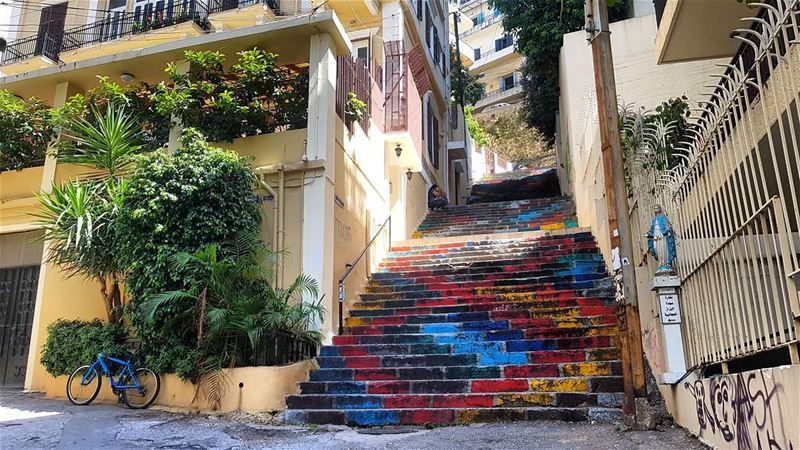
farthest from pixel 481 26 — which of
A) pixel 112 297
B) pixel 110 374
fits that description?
pixel 110 374

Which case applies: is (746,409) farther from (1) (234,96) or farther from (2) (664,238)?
(1) (234,96)

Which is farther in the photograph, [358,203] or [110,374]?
[358,203]

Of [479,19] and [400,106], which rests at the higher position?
[479,19]

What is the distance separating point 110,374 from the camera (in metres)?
8.03

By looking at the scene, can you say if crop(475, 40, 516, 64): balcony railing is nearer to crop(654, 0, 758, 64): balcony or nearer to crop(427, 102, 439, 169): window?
crop(427, 102, 439, 169): window

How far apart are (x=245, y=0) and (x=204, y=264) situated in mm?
9947

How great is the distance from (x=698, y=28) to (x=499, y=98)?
35555mm

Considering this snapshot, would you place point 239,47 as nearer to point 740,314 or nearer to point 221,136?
point 221,136

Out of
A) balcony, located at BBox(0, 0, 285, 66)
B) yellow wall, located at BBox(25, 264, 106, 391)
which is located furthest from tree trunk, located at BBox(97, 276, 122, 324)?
balcony, located at BBox(0, 0, 285, 66)

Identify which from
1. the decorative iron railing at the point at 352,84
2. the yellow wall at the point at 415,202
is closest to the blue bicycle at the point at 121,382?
the decorative iron railing at the point at 352,84

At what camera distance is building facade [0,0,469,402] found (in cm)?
927

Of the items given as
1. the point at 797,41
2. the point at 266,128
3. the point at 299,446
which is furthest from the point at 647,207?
the point at 266,128

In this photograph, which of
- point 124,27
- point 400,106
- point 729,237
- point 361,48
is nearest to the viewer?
point 729,237

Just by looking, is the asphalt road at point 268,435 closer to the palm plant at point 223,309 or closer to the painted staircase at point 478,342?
the painted staircase at point 478,342
